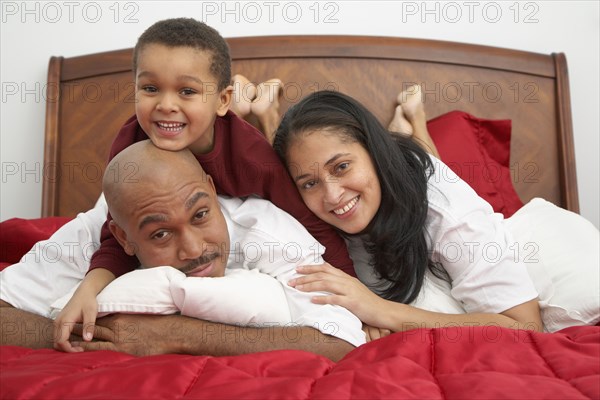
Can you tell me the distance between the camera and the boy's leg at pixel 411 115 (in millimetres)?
2301

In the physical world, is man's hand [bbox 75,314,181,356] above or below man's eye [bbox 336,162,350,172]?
below

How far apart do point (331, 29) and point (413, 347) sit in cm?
174

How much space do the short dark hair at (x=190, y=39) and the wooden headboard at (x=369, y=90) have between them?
3.11ft

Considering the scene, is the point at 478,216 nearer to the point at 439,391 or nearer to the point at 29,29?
the point at 439,391

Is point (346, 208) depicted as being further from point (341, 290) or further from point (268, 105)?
point (268, 105)

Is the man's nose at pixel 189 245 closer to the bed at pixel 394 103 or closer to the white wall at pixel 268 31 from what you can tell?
the bed at pixel 394 103

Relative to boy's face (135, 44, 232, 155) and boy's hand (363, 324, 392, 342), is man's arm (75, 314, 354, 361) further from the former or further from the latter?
boy's face (135, 44, 232, 155)

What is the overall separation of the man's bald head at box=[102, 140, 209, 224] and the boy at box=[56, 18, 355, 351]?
4cm

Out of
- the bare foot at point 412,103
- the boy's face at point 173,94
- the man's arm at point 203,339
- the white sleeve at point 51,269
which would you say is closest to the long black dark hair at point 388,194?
the boy's face at point 173,94

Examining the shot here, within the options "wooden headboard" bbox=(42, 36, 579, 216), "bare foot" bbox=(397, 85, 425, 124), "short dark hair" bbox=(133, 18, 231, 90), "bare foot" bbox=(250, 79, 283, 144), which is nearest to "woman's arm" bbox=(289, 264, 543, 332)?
"short dark hair" bbox=(133, 18, 231, 90)

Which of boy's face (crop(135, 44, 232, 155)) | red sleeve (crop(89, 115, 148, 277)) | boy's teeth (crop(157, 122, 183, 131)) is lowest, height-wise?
red sleeve (crop(89, 115, 148, 277))

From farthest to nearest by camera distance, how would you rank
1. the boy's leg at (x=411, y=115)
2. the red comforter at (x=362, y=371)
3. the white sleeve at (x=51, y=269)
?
the boy's leg at (x=411, y=115) → the white sleeve at (x=51, y=269) → the red comforter at (x=362, y=371)

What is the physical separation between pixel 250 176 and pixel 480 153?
1039 millimetres

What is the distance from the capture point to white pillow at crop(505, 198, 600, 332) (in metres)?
1.49
